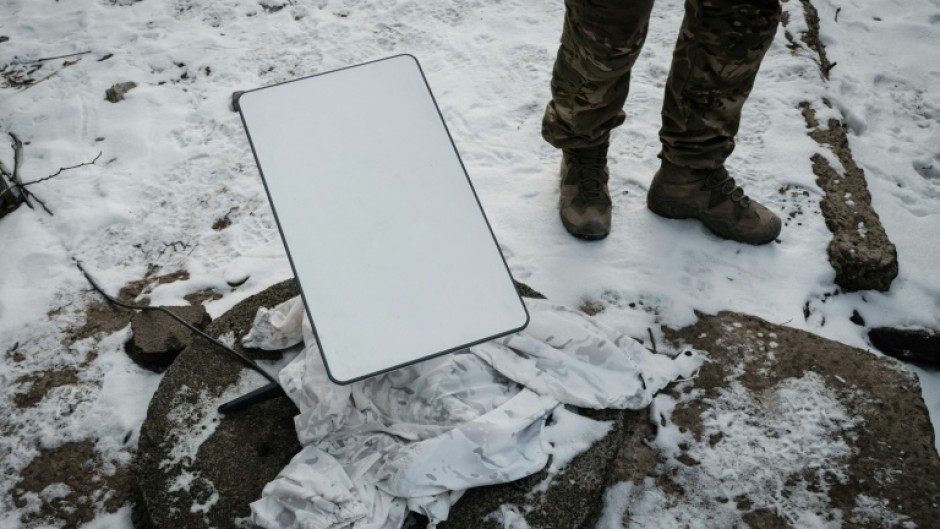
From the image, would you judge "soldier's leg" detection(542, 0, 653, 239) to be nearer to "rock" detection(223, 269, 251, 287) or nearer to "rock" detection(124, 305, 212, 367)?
"rock" detection(223, 269, 251, 287)

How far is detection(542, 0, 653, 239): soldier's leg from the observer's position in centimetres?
227

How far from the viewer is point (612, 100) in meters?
2.53

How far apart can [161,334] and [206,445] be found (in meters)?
0.59

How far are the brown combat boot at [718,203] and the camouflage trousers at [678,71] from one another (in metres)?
0.08


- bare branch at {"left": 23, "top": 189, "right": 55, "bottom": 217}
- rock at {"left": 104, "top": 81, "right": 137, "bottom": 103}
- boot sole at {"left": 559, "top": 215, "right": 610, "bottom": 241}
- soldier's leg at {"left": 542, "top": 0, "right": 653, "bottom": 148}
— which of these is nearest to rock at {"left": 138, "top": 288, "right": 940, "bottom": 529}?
boot sole at {"left": 559, "top": 215, "right": 610, "bottom": 241}

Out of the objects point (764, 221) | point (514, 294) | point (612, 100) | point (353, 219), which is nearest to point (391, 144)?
point (353, 219)

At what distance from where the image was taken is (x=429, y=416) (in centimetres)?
195

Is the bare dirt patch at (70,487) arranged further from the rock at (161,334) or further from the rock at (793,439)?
the rock at (793,439)

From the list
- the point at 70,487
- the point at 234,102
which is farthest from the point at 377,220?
the point at 234,102

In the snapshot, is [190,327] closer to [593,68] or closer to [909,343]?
[593,68]

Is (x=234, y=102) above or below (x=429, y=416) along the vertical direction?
below

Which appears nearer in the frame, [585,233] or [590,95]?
[590,95]

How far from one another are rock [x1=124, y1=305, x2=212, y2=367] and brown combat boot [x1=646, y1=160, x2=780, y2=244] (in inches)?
68.6

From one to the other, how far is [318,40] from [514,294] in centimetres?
241
